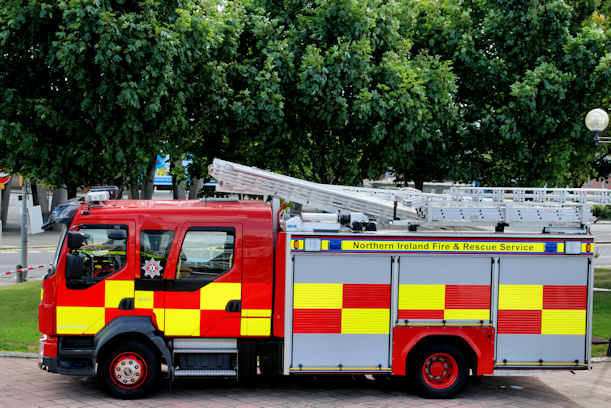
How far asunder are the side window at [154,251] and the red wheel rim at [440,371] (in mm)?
3452

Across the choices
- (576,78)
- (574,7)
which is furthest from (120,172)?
(574,7)

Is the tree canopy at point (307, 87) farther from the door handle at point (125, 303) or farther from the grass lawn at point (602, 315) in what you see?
the door handle at point (125, 303)

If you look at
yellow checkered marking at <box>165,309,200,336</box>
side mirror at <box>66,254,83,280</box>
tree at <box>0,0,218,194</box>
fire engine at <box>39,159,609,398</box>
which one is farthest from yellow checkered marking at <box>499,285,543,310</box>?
tree at <box>0,0,218,194</box>

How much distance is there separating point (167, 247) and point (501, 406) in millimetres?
4460

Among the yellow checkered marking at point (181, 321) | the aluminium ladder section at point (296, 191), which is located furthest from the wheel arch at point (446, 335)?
the yellow checkered marking at point (181, 321)

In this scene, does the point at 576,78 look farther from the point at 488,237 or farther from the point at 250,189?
the point at 250,189

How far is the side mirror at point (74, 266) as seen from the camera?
785cm

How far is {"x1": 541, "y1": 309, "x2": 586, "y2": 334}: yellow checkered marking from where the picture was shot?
27.4 ft

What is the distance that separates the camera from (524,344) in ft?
27.3

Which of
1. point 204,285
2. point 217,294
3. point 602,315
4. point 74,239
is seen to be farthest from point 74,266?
point 602,315

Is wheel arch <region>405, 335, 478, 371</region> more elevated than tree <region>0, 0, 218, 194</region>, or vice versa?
tree <region>0, 0, 218, 194</region>

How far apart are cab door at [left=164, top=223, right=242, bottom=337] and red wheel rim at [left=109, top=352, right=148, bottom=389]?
0.52m

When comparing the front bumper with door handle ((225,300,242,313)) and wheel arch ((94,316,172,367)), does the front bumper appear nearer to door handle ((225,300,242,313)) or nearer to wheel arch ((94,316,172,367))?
wheel arch ((94,316,172,367))

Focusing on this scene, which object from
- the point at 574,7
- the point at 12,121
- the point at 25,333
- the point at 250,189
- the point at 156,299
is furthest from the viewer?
the point at 574,7
